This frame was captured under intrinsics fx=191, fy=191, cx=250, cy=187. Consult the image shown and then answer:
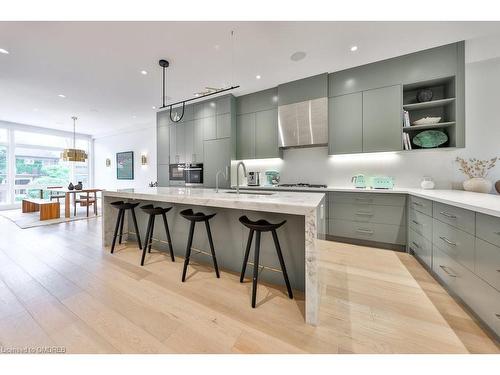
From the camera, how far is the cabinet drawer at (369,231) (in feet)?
8.88

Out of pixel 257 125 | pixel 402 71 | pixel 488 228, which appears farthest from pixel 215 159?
pixel 488 228

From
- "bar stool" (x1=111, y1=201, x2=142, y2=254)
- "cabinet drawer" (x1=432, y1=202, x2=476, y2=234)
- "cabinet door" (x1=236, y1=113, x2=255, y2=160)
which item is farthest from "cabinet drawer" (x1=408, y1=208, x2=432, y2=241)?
"bar stool" (x1=111, y1=201, x2=142, y2=254)

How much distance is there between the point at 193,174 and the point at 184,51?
8.19 ft

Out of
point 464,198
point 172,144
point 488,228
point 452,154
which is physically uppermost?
point 172,144

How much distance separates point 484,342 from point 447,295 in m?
0.59

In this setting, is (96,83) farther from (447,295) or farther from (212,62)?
(447,295)

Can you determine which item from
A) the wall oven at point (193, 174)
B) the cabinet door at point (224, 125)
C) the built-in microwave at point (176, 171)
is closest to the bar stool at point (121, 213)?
the wall oven at point (193, 174)

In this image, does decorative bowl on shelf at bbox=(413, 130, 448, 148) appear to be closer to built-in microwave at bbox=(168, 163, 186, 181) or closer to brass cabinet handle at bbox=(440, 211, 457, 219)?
brass cabinet handle at bbox=(440, 211, 457, 219)

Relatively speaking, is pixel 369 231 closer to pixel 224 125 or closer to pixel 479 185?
pixel 479 185

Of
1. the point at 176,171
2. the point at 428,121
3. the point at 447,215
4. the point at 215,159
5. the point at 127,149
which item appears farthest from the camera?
the point at 127,149

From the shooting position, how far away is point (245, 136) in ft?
A: 13.5

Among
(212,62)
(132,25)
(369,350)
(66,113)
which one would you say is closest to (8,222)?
(66,113)
